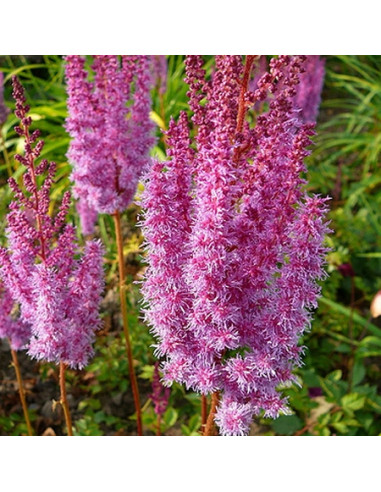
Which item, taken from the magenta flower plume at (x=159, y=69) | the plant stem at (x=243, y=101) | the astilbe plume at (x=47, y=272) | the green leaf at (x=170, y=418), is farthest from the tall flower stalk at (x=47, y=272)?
the magenta flower plume at (x=159, y=69)

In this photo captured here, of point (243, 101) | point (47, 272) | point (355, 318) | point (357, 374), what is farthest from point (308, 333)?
point (243, 101)

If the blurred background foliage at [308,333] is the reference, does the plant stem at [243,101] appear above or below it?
above

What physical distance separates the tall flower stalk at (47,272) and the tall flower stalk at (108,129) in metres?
A: 0.31

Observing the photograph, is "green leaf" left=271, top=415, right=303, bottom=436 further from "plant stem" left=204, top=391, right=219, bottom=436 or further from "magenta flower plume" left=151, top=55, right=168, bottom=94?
"magenta flower plume" left=151, top=55, right=168, bottom=94

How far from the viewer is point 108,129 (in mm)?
1867

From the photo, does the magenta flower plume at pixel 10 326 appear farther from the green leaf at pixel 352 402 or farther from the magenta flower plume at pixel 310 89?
the magenta flower plume at pixel 310 89

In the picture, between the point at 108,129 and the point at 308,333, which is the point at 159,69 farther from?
the point at 308,333

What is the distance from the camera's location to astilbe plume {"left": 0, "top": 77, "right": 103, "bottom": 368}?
148 centimetres

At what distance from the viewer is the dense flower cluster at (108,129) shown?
71.8 inches

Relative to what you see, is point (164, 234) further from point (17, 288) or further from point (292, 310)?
point (17, 288)

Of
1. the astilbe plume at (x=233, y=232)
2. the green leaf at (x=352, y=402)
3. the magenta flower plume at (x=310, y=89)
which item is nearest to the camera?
the astilbe plume at (x=233, y=232)

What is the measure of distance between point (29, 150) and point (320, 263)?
2.45 ft

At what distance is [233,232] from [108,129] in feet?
2.69
